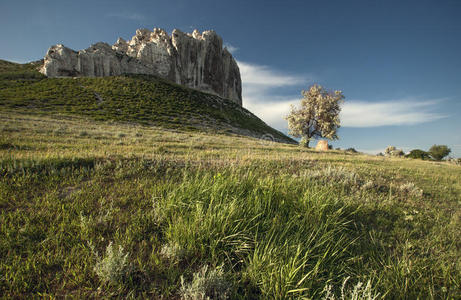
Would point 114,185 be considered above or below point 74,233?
above

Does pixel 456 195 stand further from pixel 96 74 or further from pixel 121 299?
pixel 96 74

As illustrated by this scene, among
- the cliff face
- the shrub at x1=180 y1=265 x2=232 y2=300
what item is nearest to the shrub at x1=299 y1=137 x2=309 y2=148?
the shrub at x1=180 y1=265 x2=232 y2=300

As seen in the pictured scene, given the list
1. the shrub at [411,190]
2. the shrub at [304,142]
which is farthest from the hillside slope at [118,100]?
the shrub at [411,190]

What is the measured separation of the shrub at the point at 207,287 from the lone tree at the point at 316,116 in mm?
31945

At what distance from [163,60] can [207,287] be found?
457ft

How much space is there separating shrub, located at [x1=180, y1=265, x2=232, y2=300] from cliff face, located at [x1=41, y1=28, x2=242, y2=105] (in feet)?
422

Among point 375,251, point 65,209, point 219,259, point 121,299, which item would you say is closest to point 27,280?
point 121,299

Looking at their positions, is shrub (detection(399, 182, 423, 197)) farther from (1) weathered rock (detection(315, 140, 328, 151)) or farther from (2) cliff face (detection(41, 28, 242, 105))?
(2) cliff face (detection(41, 28, 242, 105))

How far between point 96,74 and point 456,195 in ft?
440

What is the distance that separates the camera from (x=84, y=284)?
1823mm

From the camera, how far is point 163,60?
11844 cm

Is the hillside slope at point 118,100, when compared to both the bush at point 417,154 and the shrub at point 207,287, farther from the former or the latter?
the bush at point 417,154

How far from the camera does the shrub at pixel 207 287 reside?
5.61ft

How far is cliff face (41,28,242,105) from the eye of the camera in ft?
314
